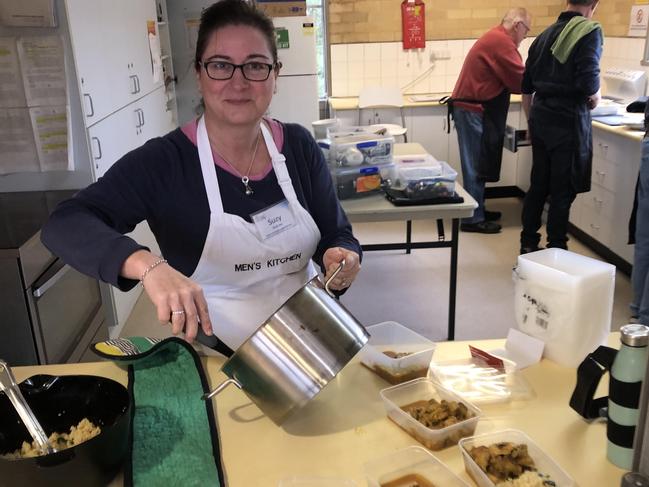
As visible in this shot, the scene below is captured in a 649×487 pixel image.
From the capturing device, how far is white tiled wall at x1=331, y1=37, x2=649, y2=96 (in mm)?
4930

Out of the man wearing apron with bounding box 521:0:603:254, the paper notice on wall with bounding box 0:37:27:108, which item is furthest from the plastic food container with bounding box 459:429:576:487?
the man wearing apron with bounding box 521:0:603:254

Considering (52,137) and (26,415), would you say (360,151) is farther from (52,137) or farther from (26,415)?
(26,415)

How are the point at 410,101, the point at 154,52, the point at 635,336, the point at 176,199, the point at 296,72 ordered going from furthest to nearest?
the point at 410,101
the point at 296,72
the point at 154,52
the point at 176,199
the point at 635,336

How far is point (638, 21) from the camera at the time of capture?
4203 millimetres

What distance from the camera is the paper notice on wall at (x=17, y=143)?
2361 millimetres

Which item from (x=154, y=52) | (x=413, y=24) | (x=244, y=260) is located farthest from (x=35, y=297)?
(x=413, y=24)

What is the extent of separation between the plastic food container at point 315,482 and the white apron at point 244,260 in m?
0.55

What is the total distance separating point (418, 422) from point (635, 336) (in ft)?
1.16

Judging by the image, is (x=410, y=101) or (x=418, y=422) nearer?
(x=418, y=422)

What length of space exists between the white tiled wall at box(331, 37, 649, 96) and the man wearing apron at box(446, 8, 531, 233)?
949 millimetres

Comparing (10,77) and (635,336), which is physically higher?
(10,77)

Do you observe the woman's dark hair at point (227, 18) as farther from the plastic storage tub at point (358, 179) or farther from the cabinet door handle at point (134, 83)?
the cabinet door handle at point (134, 83)

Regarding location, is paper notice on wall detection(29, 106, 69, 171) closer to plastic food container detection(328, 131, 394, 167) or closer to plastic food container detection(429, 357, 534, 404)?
plastic food container detection(328, 131, 394, 167)

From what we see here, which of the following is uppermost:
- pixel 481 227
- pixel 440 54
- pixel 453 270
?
pixel 440 54
